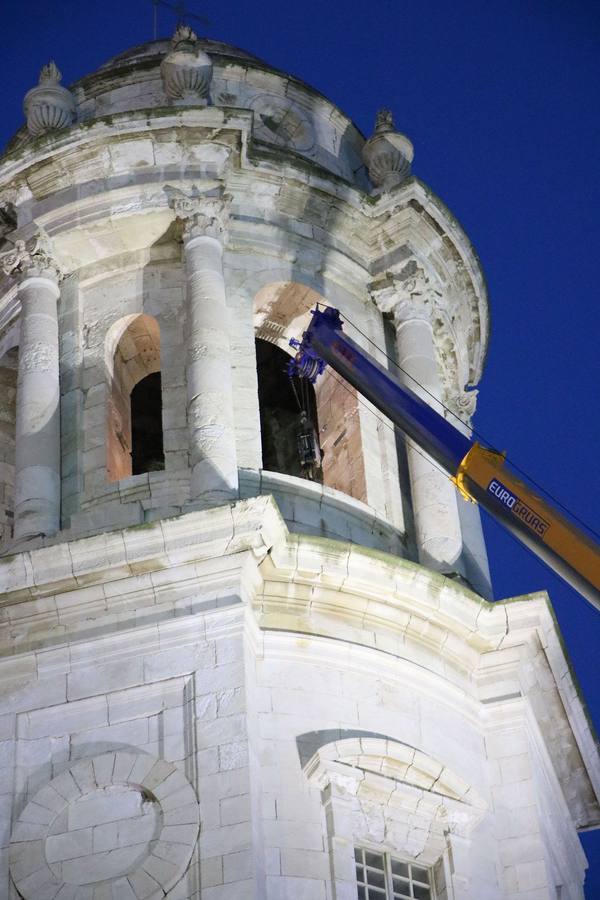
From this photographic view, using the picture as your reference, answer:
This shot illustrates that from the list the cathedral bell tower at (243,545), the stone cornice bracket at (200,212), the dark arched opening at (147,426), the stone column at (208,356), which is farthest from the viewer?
the dark arched opening at (147,426)

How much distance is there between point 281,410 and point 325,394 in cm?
358

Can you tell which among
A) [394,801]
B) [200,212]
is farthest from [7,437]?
[394,801]

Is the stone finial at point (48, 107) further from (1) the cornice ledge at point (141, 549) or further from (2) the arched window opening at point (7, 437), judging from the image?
(1) the cornice ledge at point (141, 549)

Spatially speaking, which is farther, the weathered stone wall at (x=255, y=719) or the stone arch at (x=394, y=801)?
the stone arch at (x=394, y=801)

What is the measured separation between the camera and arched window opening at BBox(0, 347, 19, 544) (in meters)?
34.0

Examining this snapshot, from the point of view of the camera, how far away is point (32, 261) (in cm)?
3372

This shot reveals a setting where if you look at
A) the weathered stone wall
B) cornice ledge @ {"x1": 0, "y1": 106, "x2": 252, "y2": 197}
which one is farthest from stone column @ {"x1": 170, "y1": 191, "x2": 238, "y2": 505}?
the weathered stone wall

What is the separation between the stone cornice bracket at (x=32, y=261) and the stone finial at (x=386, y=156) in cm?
631

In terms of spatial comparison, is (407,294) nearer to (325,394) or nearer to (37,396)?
(325,394)

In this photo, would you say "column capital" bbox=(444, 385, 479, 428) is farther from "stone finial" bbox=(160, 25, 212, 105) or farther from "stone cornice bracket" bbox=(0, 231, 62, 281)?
"stone cornice bracket" bbox=(0, 231, 62, 281)

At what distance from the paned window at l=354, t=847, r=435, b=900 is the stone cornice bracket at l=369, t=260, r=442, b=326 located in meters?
9.91

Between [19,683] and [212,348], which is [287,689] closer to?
[19,683]

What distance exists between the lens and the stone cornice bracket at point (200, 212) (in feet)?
109

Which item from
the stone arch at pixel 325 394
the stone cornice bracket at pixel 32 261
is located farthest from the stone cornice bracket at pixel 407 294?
the stone cornice bracket at pixel 32 261
